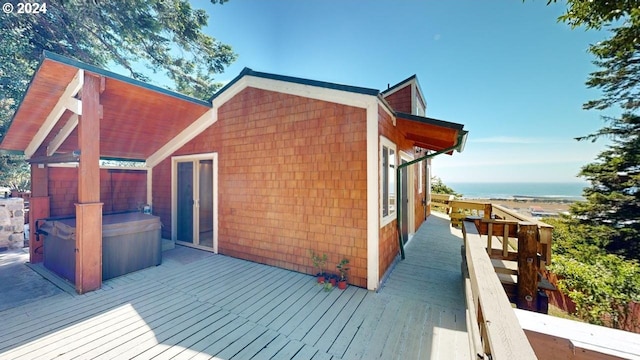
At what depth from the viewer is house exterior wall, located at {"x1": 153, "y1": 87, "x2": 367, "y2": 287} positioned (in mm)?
3816

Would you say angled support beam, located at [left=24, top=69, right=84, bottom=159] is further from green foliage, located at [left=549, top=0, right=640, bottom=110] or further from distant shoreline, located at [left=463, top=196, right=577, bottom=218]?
distant shoreline, located at [left=463, top=196, right=577, bottom=218]

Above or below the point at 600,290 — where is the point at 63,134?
above

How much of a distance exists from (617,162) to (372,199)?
12.9 metres

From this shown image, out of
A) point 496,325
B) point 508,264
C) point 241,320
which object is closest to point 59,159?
point 241,320

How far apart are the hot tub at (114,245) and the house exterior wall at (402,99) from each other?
23.7ft

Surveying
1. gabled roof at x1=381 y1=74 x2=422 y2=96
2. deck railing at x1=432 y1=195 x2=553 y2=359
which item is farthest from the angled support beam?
gabled roof at x1=381 y1=74 x2=422 y2=96

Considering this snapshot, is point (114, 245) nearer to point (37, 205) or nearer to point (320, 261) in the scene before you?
point (37, 205)

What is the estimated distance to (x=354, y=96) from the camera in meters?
3.74

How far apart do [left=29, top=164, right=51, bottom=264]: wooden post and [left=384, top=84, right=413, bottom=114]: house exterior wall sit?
900 centimetres

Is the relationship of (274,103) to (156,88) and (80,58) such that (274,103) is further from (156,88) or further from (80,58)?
(80,58)

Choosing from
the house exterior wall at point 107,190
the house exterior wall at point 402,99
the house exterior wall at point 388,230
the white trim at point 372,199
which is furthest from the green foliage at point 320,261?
the house exterior wall at point 402,99

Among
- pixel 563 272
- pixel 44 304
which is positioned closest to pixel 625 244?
pixel 563 272

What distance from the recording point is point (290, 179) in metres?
4.41

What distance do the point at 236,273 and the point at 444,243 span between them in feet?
17.3
